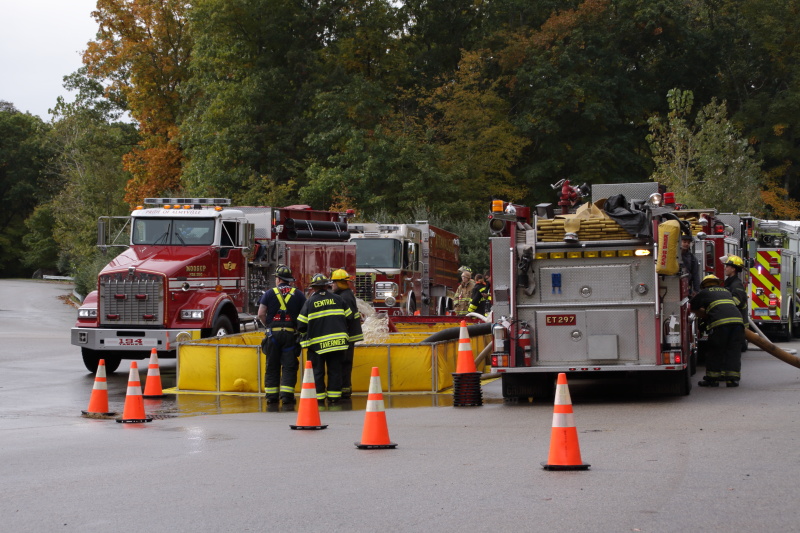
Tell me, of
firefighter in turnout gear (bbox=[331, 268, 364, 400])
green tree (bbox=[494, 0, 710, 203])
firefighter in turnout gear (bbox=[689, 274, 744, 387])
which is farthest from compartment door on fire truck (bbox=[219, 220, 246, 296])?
green tree (bbox=[494, 0, 710, 203])

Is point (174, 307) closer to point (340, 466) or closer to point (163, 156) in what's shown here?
point (340, 466)

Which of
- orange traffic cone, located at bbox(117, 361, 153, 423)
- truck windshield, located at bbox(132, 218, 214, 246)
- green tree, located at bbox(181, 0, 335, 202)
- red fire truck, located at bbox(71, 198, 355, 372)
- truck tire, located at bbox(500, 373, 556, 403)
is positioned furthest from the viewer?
green tree, located at bbox(181, 0, 335, 202)

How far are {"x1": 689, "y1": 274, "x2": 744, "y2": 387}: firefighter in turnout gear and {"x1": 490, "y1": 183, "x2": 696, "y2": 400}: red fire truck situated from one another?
1.63 metres

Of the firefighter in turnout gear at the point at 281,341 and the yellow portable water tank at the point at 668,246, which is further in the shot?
the firefighter in turnout gear at the point at 281,341

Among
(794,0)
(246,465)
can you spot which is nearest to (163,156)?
(794,0)

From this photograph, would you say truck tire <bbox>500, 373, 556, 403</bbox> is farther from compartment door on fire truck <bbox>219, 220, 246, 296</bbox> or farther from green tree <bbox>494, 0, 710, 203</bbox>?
green tree <bbox>494, 0, 710, 203</bbox>

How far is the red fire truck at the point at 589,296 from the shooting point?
536 inches

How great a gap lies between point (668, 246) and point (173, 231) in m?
10.7

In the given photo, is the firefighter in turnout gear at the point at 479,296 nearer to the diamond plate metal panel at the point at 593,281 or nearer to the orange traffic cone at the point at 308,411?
the diamond plate metal panel at the point at 593,281

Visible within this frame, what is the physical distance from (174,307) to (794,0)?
43.5 m

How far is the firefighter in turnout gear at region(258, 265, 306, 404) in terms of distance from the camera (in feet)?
48.0

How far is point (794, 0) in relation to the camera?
5309 centimetres

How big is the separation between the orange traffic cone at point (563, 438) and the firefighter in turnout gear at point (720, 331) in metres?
7.71

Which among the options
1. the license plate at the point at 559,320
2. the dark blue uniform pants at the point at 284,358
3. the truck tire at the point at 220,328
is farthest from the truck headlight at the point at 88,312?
the license plate at the point at 559,320
